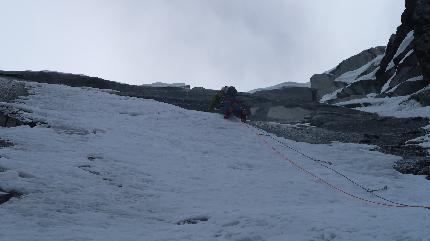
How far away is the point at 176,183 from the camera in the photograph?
13.6m

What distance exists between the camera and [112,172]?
13172 mm

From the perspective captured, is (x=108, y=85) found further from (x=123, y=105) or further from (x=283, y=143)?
(x=283, y=143)

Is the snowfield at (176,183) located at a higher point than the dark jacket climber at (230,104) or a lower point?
lower

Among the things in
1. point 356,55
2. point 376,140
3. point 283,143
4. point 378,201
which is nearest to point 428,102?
point 376,140

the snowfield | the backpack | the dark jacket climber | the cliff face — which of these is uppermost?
the cliff face

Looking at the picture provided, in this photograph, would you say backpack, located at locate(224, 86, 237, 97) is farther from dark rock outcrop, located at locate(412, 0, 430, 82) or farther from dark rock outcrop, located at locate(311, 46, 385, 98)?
dark rock outcrop, located at locate(311, 46, 385, 98)

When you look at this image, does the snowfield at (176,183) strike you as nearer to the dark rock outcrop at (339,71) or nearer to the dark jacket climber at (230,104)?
the dark jacket climber at (230,104)

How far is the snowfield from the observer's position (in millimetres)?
9719

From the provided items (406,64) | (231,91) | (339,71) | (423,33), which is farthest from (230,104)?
(339,71)

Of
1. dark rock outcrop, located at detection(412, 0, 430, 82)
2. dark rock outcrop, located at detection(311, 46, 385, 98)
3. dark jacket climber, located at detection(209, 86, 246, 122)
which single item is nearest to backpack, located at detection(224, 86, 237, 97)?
dark jacket climber, located at detection(209, 86, 246, 122)

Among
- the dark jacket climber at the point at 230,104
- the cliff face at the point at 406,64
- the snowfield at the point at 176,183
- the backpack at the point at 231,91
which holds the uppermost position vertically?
the cliff face at the point at 406,64

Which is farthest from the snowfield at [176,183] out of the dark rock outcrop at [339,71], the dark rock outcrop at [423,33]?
the dark rock outcrop at [339,71]

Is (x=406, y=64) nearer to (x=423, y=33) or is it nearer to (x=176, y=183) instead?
(x=423, y=33)

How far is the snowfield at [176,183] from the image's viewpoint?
972cm
